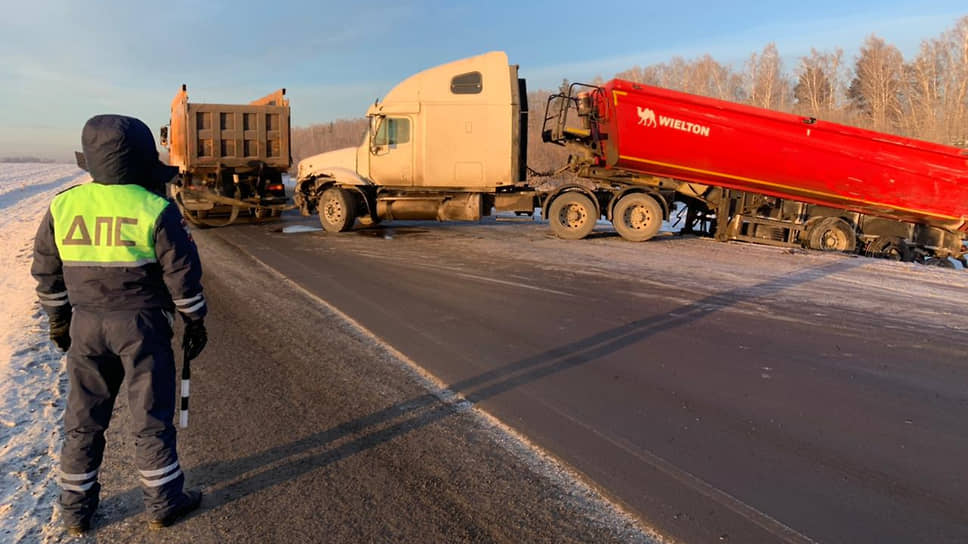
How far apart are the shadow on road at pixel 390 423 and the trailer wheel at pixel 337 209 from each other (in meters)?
8.58

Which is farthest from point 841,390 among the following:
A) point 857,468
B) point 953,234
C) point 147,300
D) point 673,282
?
point 953,234

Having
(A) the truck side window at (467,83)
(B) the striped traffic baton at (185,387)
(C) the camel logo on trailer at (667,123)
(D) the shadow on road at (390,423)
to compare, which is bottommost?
(D) the shadow on road at (390,423)

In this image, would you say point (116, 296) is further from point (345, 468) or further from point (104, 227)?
point (345, 468)

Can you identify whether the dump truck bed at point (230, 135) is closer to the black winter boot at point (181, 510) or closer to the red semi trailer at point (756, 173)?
the red semi trailer at point (756, 173)

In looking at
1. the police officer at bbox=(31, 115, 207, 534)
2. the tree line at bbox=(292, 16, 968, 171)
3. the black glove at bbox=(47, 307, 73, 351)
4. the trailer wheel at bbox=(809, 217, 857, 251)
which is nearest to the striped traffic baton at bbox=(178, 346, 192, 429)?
the police officer at bbox=(31, 115, 207, 534)

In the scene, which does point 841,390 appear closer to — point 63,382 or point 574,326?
point 574,326

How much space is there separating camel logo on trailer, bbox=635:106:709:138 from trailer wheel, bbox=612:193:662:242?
1.47m

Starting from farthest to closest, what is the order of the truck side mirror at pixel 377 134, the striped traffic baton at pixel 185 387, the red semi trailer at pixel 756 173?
the truck side mirror at pixel 377 134 → the red semi trailer at pixel 756 173 → the striped traffic baton at pixel 185 387

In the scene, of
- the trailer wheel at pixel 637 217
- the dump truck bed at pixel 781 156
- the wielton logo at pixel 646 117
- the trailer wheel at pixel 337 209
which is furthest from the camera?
the trailer wheel at pixel 337 209

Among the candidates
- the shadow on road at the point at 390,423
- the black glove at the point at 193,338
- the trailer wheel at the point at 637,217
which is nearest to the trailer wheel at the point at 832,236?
the trailer wheel at the point at 637,217

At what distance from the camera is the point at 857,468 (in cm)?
350

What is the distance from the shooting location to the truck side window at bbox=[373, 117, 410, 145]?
13086 millimetres

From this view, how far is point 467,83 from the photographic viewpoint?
501 inches

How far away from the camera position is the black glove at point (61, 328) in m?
2.89
